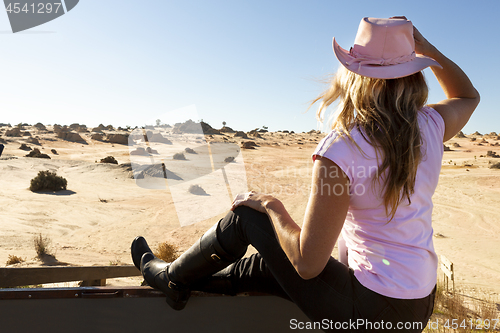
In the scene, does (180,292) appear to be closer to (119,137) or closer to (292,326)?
(292,326)

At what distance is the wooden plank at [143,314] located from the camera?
1.57 m

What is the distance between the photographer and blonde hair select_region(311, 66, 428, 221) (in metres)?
1.08

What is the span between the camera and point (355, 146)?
3.49 ft

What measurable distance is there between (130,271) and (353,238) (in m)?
2.03

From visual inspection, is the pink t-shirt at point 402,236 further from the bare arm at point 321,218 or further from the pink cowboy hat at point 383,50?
the pink cowboy hat at point 383,50

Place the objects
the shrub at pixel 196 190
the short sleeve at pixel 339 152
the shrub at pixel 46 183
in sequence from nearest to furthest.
Result: 1. the short sleeve at pixel 339 152
2. the shrub at pixel 46 183
3. the shrub at pixel 196 190

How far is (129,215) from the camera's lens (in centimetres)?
905

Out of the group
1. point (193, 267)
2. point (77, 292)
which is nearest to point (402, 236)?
point (193, 267)

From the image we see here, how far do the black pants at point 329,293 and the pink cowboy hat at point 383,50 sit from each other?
0.72 metres

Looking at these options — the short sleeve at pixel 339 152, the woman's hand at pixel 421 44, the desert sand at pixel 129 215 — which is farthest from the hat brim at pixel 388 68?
the desert sand at pixel 129 215

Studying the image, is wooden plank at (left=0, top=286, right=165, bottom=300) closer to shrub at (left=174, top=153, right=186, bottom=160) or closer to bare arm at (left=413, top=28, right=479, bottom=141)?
bare arm at (left=413, top=28, right=479, bottom=141)

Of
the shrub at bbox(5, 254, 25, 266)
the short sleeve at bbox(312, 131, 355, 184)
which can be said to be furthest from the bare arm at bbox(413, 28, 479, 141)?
the shrub at bbox(5, 254, 25, 266)

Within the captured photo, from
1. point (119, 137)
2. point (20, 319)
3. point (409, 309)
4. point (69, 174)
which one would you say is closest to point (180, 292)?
point (20, 319)

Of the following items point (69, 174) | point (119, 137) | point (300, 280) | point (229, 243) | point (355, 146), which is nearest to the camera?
point (355, 146)
